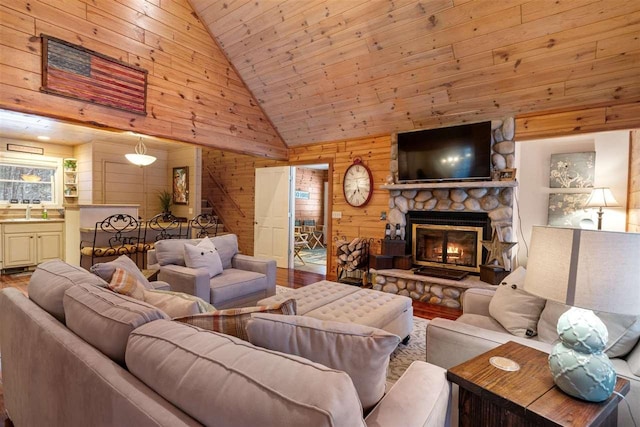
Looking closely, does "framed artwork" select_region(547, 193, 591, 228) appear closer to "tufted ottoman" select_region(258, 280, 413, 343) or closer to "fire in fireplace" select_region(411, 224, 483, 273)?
"fire in fireplace" select_region(411, 224, 483, 273)

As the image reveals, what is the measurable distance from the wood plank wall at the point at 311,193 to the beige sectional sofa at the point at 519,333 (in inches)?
323

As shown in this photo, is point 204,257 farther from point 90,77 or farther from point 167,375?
point 167,375

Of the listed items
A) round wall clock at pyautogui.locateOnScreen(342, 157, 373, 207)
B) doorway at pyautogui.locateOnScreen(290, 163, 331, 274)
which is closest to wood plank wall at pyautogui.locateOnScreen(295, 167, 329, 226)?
doorway at pyautogui.locateOnScreen(290, 163, 331, 274)

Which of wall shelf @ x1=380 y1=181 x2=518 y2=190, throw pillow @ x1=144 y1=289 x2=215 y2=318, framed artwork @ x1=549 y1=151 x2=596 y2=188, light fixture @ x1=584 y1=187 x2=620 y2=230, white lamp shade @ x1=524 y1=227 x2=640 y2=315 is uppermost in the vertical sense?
framed artwork @ x1=549 y1=151 x2=596 y2=188

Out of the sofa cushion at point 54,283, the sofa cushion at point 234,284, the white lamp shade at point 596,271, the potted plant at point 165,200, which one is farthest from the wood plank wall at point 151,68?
the white lamp shade at point 596,271

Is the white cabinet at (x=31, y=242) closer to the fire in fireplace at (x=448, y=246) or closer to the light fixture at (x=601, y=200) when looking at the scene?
the fire in fireplace at (x=448, y=246)

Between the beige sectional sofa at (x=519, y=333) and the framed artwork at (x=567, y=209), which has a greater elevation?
the framed artwork at (x=567, y=209)

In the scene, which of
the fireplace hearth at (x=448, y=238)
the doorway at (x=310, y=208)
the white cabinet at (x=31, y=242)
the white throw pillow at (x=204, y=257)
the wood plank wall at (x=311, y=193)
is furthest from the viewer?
the wood plank wall at (x=311, y=193)

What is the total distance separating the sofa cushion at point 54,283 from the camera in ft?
4.73

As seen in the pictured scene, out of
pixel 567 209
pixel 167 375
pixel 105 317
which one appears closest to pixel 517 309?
pixel 167 375

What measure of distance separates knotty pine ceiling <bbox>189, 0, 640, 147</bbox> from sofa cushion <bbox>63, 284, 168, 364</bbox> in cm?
366

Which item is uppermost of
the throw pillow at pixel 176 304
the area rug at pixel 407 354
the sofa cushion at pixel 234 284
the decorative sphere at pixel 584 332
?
the decorative sphere at pixel 584 332

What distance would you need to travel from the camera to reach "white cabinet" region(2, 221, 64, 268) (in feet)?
18.2

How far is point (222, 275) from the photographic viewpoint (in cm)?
355
